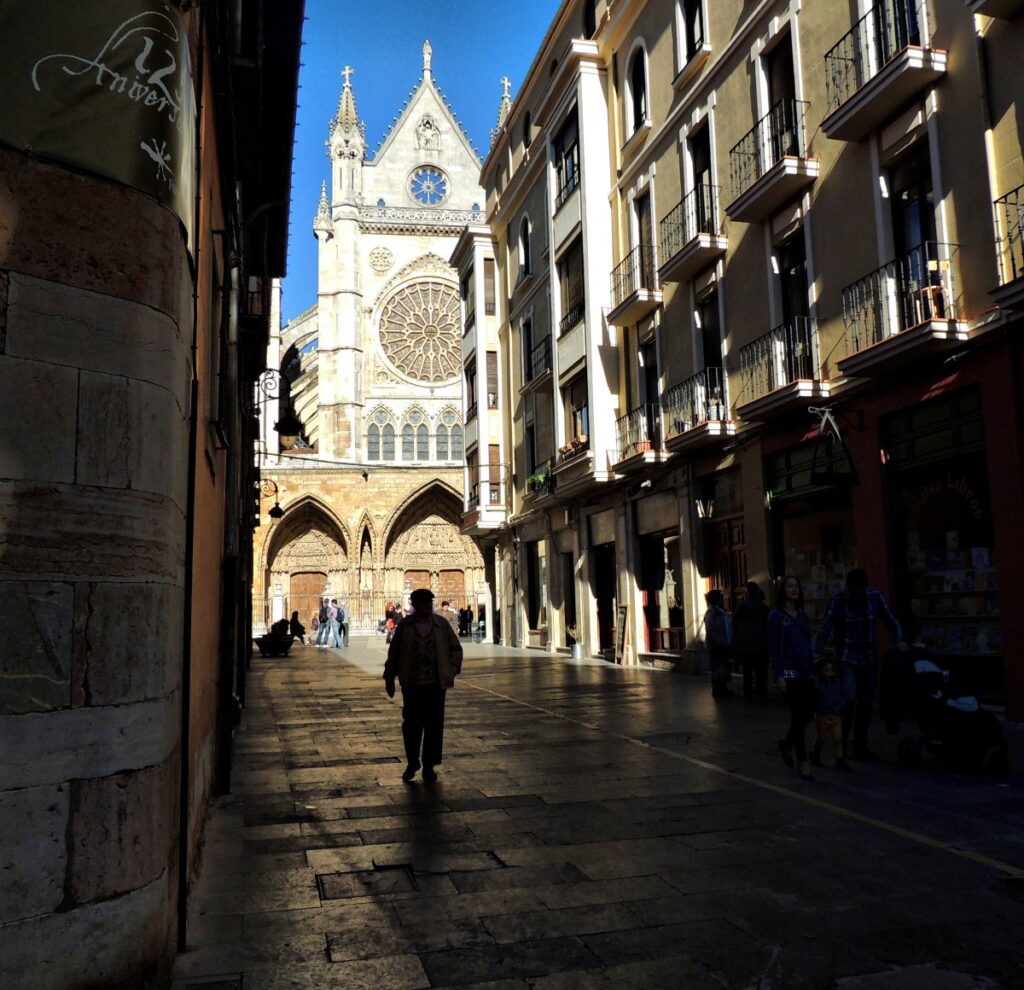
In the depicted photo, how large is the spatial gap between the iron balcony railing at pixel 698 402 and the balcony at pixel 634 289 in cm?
191

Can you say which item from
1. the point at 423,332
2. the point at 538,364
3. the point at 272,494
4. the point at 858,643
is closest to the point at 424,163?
the point at 423,332

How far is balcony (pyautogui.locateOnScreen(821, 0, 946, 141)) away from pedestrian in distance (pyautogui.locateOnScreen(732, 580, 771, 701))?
→ 5.69 meters

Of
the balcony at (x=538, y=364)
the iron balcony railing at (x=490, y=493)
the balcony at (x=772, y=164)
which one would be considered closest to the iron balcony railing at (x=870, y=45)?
the balcony at (x=772, y=164)

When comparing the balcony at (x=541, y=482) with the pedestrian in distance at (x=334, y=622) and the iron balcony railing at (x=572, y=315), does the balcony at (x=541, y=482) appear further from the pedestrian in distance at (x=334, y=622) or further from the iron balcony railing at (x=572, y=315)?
the pedestrian in distance at (x=334, y=622)

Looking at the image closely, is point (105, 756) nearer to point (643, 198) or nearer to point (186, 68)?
→ point (186, 68)

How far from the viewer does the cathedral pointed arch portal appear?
4562 cm

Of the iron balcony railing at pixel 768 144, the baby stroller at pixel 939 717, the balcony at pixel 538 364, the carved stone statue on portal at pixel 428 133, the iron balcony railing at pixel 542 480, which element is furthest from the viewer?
the carved stone statue on portal at pixel 428 133

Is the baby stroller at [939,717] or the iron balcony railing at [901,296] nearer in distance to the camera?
the baby stroller at [939,717]

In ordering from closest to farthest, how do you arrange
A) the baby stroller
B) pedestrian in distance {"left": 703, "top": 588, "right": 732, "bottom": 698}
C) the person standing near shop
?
the baby stroller → the person standing near shop → pedestrian in distance {"left": 703, "top": 588, "right": 732, "bottom": 698}

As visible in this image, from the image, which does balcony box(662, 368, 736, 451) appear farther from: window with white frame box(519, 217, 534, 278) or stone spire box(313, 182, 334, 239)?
stone spire box(313, 182, 334, 239)

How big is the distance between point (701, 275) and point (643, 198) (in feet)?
10.9

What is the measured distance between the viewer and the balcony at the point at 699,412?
14.9 metres

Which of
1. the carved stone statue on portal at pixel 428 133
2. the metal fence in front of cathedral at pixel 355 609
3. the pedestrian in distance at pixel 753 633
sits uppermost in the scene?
the carved stone statue on portal at pixel 428 133

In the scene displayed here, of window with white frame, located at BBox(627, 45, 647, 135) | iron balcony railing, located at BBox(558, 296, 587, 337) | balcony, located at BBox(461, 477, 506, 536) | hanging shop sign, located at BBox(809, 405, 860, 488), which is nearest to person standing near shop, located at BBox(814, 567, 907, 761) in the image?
hanging shop sign, located at BBox(809, 405, 860, 488)
